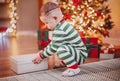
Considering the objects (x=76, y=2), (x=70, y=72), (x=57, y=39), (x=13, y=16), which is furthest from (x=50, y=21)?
(x=13, y=16)

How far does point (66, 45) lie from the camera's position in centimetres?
169

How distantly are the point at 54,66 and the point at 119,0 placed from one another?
1.85 meters

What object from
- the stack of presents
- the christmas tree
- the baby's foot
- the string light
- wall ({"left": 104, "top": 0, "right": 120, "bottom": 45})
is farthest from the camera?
the string light

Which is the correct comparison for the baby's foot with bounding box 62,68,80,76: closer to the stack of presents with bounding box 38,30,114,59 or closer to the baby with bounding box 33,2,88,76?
the baby with bounding box 33,2,88,76

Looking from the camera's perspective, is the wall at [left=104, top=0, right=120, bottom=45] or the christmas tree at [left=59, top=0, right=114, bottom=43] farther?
the wall at [left=104, top=0, right=120, bottom=45]

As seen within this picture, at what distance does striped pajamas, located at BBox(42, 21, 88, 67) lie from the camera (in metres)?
1.64

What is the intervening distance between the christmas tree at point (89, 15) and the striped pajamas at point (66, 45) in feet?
4.29

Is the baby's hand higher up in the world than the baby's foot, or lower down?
higher up

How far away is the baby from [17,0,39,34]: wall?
3318mm

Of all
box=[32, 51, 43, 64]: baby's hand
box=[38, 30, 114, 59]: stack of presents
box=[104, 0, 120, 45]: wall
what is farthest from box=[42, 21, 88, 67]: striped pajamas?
box=[104, 0, 120, 45]: wall

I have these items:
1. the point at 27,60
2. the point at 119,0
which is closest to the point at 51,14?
the point at 27,60

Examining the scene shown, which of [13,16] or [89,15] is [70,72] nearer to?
[89,15]

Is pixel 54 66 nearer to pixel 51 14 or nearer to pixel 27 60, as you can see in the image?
pixel 27 60

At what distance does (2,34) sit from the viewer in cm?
479
